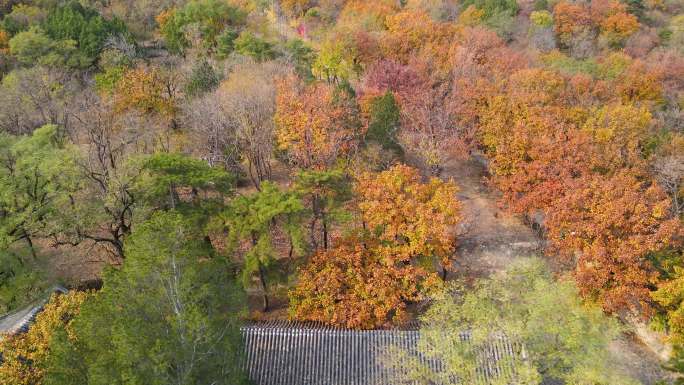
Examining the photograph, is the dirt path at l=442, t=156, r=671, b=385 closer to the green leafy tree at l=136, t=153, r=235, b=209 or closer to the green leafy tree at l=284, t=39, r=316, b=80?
the green leafy tree at l=136, t=153, r=235, b=209

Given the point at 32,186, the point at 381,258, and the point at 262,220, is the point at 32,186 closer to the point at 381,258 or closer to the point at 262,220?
the point at 262,220

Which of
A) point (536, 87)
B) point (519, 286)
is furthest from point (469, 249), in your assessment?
point (536, 87)

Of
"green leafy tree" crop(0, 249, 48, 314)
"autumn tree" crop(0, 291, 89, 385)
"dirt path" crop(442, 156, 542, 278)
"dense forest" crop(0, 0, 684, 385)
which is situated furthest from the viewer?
"dirt path" crop(442, 156, 542, 278)

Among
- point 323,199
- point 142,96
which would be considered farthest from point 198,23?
point 323,199

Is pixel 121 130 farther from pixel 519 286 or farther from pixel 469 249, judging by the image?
pixel 519 286

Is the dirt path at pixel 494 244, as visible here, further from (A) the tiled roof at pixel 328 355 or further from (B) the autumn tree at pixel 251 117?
(B) the autumn tree at pixel 251 117

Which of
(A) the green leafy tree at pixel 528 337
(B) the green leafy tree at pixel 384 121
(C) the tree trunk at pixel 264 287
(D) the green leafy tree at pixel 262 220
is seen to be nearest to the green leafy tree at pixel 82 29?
(B) the green leafy tree at pixel 384 121

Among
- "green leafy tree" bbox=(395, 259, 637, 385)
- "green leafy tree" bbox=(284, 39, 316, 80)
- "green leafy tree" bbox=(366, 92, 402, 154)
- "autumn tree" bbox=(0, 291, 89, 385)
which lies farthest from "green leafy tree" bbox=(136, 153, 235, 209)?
"green leafy tree" bbox=(284, 39, 316, 80)
